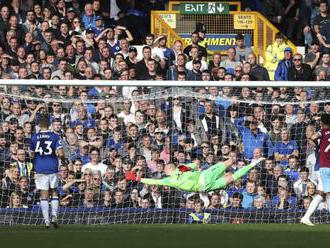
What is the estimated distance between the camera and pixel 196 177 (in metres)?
19.1

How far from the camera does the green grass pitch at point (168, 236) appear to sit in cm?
1562

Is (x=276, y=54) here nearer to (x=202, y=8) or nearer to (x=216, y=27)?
(x=216, y=27)

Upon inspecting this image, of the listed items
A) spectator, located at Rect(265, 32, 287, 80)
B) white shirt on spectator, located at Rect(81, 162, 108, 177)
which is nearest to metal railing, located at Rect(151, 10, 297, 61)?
spectator, located at Rect(265, 32, 287, 80)

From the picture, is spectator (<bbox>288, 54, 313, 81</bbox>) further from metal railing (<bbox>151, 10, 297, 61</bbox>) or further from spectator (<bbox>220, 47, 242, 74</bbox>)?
metal railing (<bbox>151, 10, 297, 61</bbox>)

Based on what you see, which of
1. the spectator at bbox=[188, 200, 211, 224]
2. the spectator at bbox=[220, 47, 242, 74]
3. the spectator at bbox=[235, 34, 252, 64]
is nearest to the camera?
the spectator at bbox=[188, 200, 211, 224]

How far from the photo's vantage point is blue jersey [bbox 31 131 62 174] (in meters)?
18.2

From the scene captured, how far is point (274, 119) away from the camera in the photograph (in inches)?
774

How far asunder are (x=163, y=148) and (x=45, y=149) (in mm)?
2046

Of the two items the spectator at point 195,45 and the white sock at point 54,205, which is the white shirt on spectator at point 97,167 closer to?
the white sock at point 54,205

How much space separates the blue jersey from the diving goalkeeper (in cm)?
145

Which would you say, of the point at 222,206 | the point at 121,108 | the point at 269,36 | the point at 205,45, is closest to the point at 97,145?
the point at 121,108

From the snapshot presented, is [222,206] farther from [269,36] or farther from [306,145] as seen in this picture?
[269,36]

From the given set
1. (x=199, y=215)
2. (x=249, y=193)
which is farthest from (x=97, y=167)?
(x=249, y=193)

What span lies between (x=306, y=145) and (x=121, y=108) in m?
2.76
